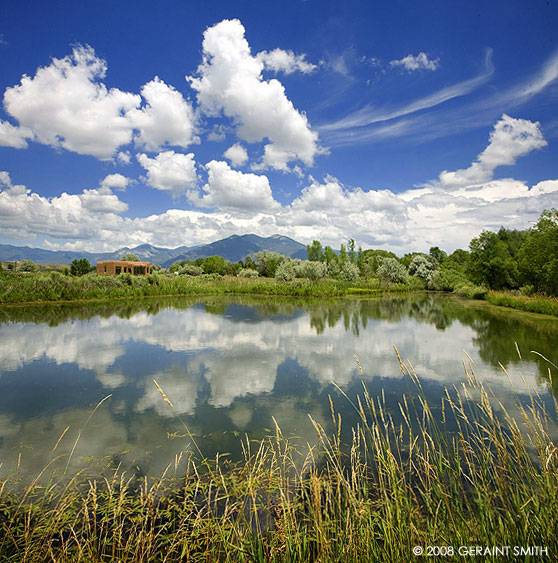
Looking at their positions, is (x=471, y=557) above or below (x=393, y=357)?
above

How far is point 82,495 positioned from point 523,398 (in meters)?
7.73

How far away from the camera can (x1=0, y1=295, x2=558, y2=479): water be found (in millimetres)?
4906

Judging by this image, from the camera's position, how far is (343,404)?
20.5 ft

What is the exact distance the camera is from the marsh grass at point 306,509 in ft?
7.26

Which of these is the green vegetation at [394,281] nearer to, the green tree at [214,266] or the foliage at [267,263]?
the foliage at [267,263]

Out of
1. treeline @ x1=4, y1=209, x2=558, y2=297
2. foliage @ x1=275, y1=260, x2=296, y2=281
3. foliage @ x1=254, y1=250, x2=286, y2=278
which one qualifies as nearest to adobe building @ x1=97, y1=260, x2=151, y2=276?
treeline @ x1=4, y1=209, x2=558, y2=297

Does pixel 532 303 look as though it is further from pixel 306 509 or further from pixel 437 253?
pixel 437 253

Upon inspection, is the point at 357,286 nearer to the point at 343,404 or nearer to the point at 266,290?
the point at 266,290

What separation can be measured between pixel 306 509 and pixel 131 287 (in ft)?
94.0

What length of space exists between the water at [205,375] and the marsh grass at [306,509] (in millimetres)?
586

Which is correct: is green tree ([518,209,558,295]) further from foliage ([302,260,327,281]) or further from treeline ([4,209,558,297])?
foliage ([302,260,327,281])

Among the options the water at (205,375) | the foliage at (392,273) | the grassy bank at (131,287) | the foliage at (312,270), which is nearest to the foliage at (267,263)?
the foliage at (312,270)

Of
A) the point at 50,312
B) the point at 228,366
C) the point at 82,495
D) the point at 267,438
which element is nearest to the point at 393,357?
the point at 228,366

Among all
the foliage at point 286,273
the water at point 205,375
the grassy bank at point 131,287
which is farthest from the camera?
the foliage at point 286,273
